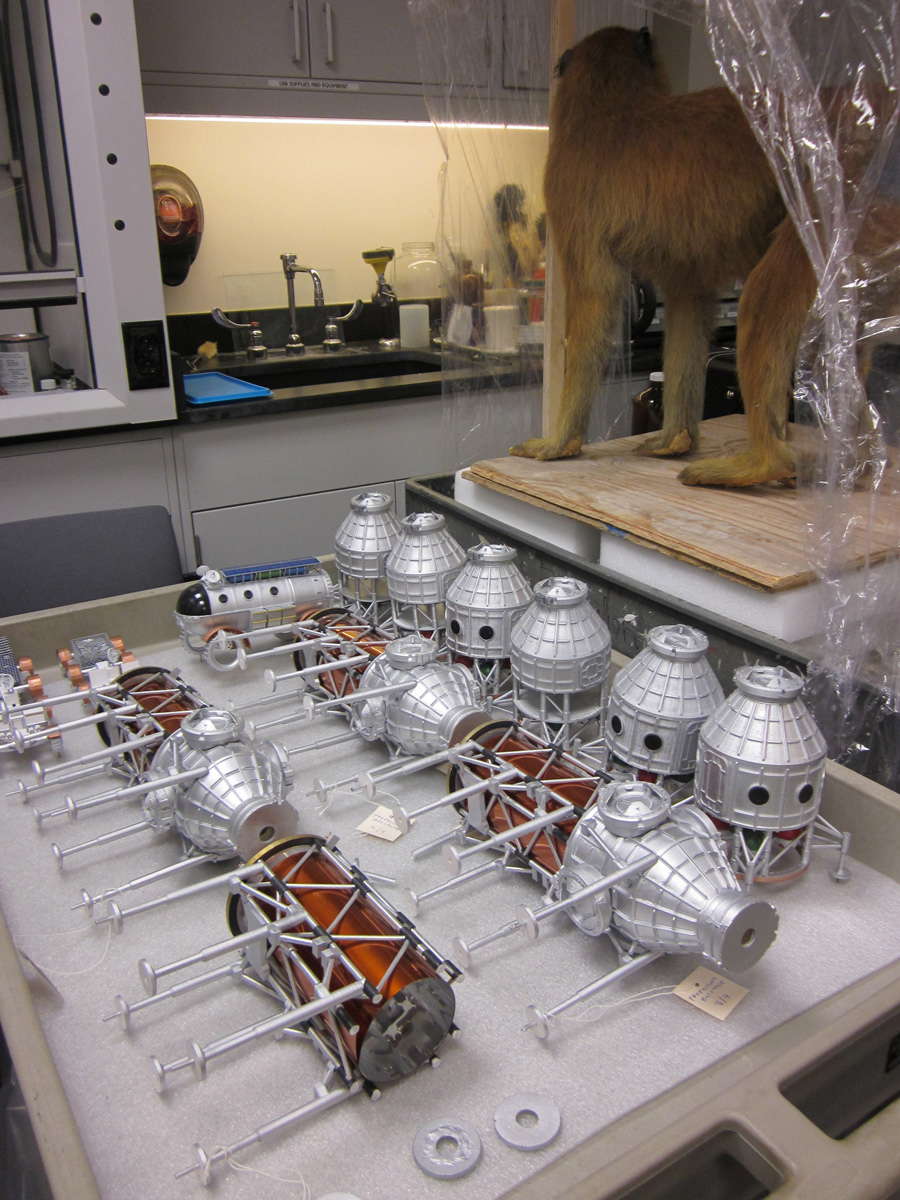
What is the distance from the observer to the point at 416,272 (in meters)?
2.79

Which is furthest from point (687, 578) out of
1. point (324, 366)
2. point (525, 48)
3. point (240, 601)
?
point (324, 366)

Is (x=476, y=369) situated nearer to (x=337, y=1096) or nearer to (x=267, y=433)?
(x=267, y=433)

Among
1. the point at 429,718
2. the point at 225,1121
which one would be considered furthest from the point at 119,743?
the point at 225,1121

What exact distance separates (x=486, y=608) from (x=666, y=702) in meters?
0.26

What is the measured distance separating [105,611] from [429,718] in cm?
56

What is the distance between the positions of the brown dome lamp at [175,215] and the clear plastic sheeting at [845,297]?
1802mm

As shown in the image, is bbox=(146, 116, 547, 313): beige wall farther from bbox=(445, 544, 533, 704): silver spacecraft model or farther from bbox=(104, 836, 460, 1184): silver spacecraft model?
bbox=(104, 836, 460, 1184): silver spacecraft model

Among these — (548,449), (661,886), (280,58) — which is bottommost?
(661,886)

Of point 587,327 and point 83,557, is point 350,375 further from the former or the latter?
point 587,327

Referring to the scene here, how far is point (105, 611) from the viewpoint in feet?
4.09

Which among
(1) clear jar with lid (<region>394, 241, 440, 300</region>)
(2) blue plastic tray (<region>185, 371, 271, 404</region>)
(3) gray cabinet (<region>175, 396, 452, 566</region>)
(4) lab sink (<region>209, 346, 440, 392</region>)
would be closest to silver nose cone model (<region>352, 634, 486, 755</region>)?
(3) gray cabinet (<region>175, 396, 452, 566</region>)

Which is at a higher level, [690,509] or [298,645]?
[690,509]

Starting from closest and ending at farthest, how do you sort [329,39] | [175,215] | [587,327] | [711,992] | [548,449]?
[711,992] < [587,327] < [548,449] < [329,39] < [175,215]

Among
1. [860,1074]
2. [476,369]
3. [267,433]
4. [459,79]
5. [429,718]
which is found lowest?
[860,1074]
